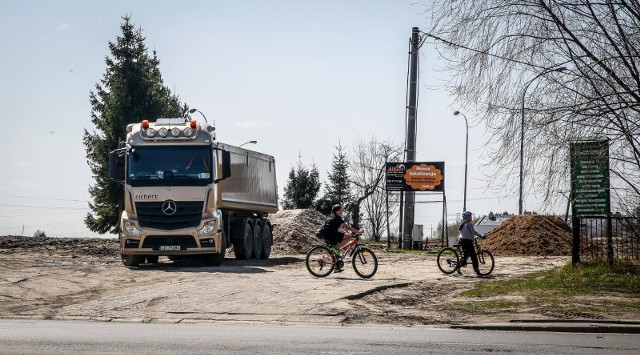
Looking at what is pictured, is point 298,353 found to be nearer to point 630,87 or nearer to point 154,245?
point 630,87

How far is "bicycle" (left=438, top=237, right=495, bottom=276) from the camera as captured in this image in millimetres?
26578

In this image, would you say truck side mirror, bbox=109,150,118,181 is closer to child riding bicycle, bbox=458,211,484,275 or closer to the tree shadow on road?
the tree shadow on road

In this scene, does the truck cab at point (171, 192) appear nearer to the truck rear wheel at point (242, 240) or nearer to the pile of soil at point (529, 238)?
the truck rear wheel at point (242, 240)

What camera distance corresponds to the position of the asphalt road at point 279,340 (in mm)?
11195

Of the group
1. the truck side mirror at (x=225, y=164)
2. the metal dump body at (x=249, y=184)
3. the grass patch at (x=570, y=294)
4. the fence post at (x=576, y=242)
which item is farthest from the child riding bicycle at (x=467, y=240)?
the metal dump body at (x=249, y=184)

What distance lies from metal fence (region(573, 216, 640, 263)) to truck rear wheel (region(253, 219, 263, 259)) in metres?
12.4

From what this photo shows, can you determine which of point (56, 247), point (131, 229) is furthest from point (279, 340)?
point (56, 247)

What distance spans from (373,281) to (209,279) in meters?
3.75

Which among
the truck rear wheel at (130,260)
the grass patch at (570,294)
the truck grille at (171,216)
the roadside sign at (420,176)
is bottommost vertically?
the grass patch at (570,294)

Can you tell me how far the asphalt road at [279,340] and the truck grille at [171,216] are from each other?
40.4ft

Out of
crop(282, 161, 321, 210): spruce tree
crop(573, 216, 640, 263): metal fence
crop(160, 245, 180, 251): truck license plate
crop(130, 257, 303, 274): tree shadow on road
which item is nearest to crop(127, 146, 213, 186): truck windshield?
crop(160, 245, 180, 251): truck license plate

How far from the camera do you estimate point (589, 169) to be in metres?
18.8

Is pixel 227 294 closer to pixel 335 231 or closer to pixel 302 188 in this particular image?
pixel 335 231

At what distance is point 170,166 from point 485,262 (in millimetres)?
9053
